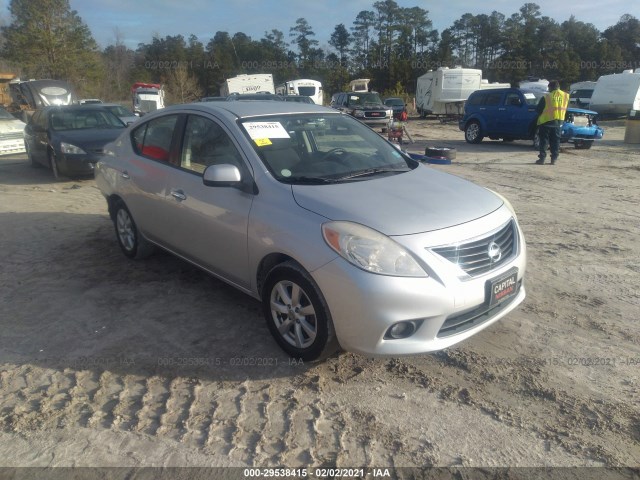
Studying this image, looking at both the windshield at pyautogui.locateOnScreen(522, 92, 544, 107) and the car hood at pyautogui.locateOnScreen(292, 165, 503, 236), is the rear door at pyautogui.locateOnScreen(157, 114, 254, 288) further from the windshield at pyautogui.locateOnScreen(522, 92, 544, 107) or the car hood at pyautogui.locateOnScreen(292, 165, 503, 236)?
the windshield at pyautogui.locateOnScreen(522, 92, 544, 107)

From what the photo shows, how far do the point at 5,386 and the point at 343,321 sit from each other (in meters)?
2.28

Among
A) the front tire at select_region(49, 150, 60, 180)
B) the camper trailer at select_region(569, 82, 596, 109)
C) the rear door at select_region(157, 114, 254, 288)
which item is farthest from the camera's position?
the camper trailer at select_region(569, 82, 596, 109)

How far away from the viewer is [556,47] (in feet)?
187

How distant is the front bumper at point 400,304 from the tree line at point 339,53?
137 feet

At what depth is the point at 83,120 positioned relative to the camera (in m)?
11.2

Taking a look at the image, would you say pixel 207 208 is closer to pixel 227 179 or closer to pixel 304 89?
pixel 227 179

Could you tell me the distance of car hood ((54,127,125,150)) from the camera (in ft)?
33.0

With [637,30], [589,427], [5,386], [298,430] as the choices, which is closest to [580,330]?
[589,427]

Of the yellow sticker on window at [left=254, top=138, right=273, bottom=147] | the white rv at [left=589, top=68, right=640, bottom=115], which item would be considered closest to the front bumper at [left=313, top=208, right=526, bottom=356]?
the yellow sticker on window at [left=254, top=138, right=273, bottom=147]

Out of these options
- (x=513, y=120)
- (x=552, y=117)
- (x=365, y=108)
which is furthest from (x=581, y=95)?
(x=552, y=117)

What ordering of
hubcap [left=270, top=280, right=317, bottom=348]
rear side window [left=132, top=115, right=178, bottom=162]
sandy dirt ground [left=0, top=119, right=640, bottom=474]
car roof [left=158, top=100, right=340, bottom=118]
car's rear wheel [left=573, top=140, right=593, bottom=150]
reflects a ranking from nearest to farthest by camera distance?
sandy dirt ground [left=0, top=119, right=640, bottom=474] → hubcap [left=270, top=280, right=317, bottom=348] → car roof [left=158, top=100, right=340, bottom=118] → rear side window [left=132, top=115, right=178, bottom=162] → car's rear wheel [left=573, top=140, right=593, bottom=150]

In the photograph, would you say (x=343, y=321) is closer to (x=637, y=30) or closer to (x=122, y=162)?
(x=122, y=162)

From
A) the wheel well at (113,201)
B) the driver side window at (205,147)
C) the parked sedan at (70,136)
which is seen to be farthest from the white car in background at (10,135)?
the driver side window at (205,147)

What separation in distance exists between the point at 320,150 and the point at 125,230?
2.57 metres
